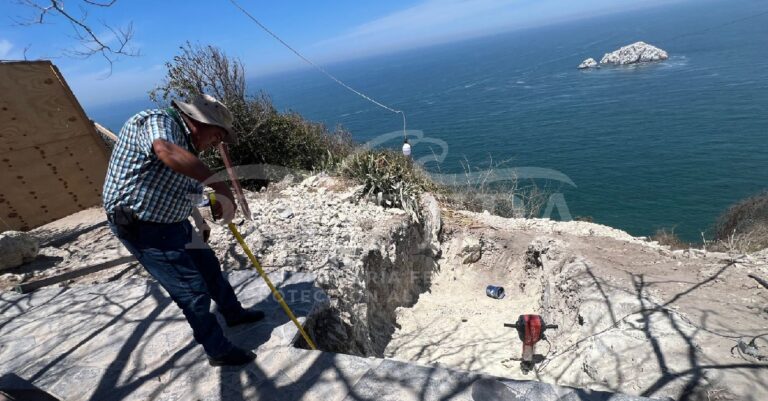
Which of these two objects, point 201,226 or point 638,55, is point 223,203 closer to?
point 201,226

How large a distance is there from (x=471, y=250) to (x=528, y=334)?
2.97m

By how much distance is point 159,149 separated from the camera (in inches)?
91.8

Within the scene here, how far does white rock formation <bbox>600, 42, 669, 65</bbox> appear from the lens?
75.2 metres

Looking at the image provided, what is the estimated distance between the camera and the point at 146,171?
8.27ft

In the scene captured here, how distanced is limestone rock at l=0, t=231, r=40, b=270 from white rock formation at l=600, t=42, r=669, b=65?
302 feet

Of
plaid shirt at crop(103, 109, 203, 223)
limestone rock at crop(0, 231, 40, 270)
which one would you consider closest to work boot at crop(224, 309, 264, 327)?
plaid shirt at crop(103, 109, 203, 223)

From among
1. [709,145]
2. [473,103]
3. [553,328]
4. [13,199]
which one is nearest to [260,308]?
[553,328]

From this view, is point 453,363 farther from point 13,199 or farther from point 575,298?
point 13,199

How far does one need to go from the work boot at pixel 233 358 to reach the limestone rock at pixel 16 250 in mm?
4329

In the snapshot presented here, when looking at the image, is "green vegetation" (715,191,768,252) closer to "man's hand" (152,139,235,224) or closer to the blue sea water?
the blue sea water

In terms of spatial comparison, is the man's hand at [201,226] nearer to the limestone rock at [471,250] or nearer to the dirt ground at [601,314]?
the dirt ground at [601,314]

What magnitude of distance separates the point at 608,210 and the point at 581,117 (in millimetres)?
24796

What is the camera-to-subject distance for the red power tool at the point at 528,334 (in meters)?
5.85

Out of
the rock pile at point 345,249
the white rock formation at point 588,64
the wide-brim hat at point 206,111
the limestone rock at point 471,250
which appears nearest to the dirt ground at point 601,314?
the limestone rock at point 471,250
